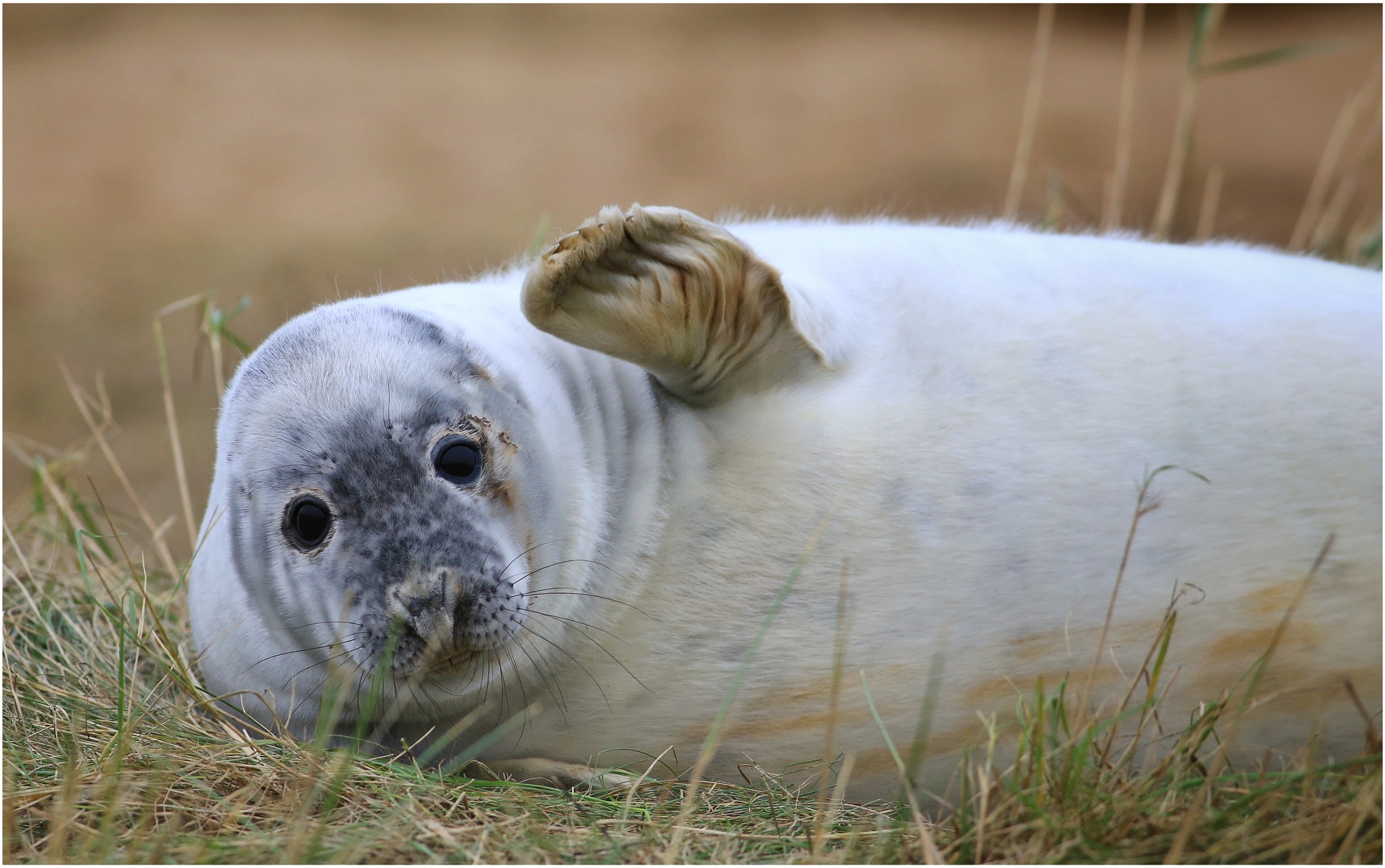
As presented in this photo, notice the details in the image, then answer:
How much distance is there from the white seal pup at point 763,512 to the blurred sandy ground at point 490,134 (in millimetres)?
4204

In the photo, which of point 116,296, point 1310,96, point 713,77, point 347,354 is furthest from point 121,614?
point 1310,96

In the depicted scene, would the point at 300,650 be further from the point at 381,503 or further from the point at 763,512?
the point at 763,512

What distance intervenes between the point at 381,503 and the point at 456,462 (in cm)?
13

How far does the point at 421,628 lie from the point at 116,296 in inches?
231

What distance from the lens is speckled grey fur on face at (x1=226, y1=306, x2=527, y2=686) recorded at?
1.78 meters

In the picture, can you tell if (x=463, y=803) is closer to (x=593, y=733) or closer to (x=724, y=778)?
(x=593, y=733)

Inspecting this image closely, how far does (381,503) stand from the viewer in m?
1.81

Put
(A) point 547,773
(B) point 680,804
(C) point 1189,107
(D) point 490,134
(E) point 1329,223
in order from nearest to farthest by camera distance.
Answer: (B) point 680,804 → (A) point 547,773 → (C) point 1189,107 → (E) point 1329,223 → (D) point 490,134

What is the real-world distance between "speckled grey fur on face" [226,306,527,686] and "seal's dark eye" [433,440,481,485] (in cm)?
1

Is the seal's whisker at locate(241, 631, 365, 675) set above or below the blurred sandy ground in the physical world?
below

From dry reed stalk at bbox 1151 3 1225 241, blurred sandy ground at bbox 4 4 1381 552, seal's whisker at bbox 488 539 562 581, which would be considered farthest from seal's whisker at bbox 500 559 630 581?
blurred sandy ground at bbox 4 4 1381 552

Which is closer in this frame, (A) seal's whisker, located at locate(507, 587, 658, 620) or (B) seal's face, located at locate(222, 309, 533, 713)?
(B) seal's face, located at locate(222, 309, 533, 713)

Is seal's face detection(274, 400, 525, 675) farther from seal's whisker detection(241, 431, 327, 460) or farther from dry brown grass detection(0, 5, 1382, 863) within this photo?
dry brown grass detection(0, 5, 1382, 863)

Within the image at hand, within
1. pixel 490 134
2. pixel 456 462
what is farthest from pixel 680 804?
pixel 490 134
